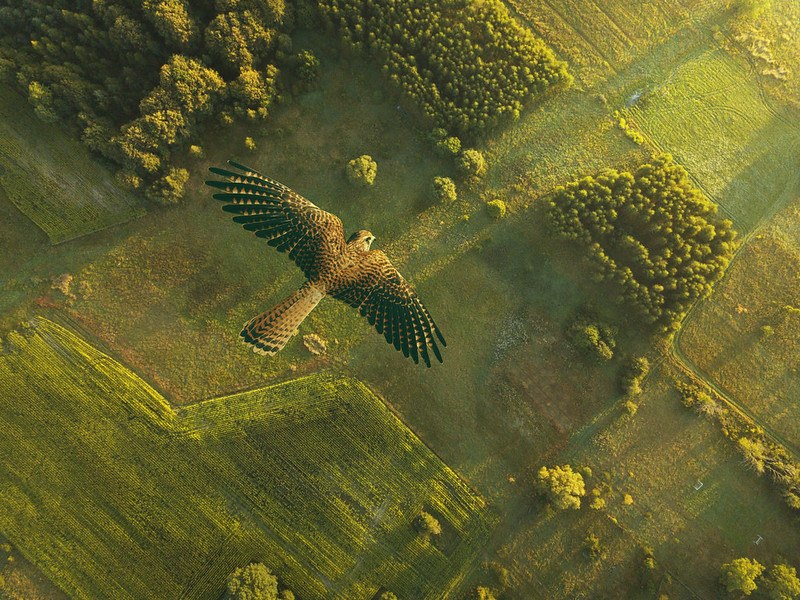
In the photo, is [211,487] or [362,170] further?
[211,487]

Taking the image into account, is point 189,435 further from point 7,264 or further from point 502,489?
point 502,489

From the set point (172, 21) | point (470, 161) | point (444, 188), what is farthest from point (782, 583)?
point (172, 21)

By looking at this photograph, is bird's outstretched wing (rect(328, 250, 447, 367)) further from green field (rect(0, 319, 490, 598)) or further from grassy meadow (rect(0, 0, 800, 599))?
green field (rect(0, 319, 490, 598))

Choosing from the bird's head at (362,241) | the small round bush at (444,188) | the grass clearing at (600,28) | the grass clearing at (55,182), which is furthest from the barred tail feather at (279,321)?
the grass clearing at (600,28)

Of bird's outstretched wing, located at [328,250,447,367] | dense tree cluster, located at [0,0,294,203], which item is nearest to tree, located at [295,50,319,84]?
dense tree cluster, located at [0,0,294,203]

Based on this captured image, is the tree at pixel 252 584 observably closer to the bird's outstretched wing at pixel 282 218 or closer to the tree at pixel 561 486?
the tree at pixel 561 486

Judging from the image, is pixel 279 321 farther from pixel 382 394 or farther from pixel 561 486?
pixel 561 486
